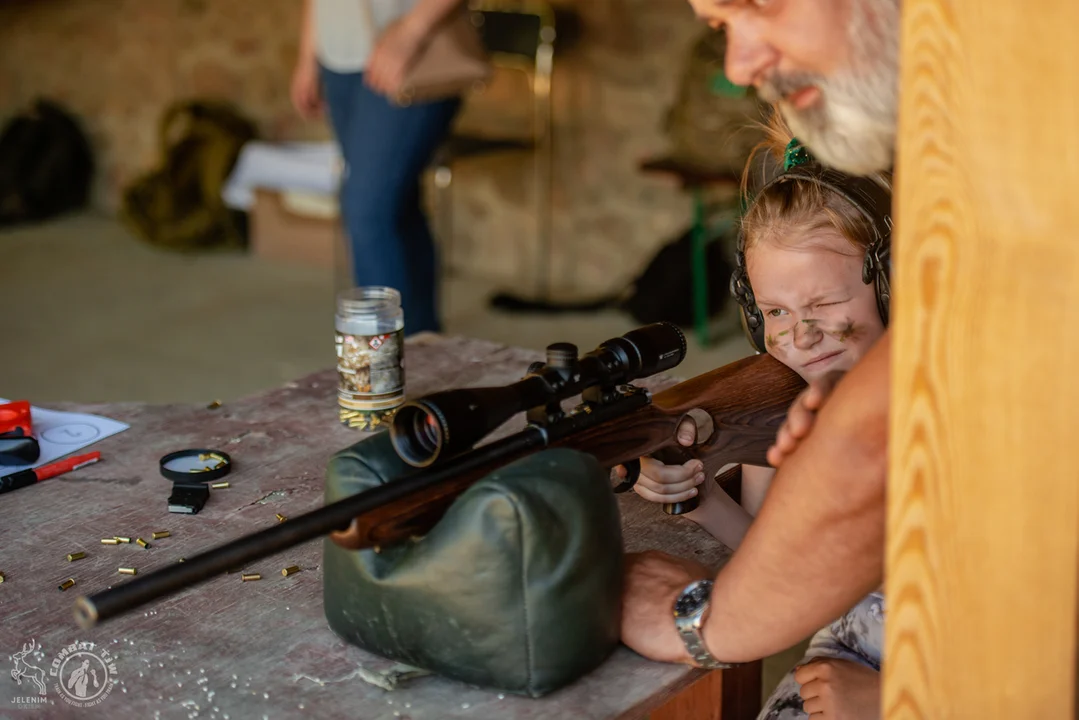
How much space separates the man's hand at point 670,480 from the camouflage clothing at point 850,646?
A: 26cm

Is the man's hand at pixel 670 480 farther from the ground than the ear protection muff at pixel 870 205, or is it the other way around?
the ear protection muff at pixel 870 205

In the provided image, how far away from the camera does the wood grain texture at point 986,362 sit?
793mm

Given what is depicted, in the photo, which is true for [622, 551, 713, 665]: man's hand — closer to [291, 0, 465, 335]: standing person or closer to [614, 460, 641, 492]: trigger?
[614, 460, 641, 492]: trigger

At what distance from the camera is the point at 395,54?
2.92m

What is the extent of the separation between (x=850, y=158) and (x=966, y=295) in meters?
0.35

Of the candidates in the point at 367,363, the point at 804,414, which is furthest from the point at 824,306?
the point at 367,363

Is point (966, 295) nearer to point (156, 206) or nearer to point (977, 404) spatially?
point (977, 404)

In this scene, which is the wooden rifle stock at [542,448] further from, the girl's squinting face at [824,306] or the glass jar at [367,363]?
the glass jar at [367,363]

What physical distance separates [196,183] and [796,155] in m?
4.41

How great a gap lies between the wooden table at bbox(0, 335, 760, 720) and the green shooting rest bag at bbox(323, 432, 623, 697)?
33 mm

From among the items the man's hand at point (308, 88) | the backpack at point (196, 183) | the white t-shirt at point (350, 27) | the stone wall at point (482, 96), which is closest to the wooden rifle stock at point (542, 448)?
the white t-shirt at point (350, 27)

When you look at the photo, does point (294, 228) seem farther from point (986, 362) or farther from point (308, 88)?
point (986, 362)

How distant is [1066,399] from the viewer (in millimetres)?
818
